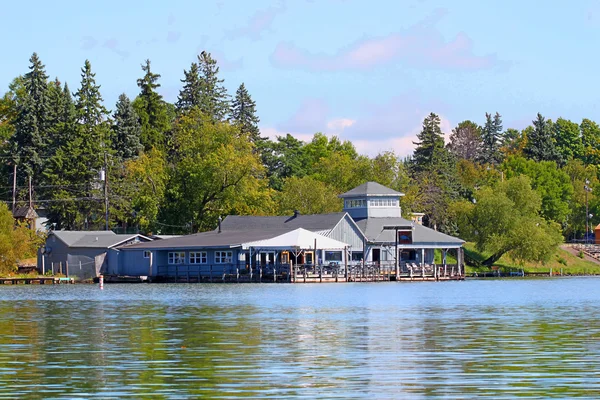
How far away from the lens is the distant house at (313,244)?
90.1 m

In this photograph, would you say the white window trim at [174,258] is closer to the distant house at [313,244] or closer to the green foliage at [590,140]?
the distant house at [313,244]

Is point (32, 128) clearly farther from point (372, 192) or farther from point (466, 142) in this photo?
point (466, 142)

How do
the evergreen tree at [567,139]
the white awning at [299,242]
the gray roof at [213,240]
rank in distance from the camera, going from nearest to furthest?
the white awning at [299,242]
the gray roof at [213,240]
the evergreen tree at [567,139]

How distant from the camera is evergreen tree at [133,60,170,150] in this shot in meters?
138

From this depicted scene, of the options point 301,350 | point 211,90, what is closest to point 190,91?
point 211,90

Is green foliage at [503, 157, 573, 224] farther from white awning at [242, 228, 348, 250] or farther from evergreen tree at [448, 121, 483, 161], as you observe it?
white awning at [242, 228, 348, 250]

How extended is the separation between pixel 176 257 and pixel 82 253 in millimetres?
8179

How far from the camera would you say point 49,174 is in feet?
383

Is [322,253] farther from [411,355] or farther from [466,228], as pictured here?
[411,355]

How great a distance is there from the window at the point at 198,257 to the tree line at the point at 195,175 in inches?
689

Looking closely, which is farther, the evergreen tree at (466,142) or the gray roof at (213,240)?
the evergreen tree at (466,142)

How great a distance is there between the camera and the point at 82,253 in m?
95.4

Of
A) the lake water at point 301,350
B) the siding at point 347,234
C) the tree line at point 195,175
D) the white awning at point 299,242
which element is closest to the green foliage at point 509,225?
the tree line at point 195,175

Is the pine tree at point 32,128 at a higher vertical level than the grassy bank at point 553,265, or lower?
higher
